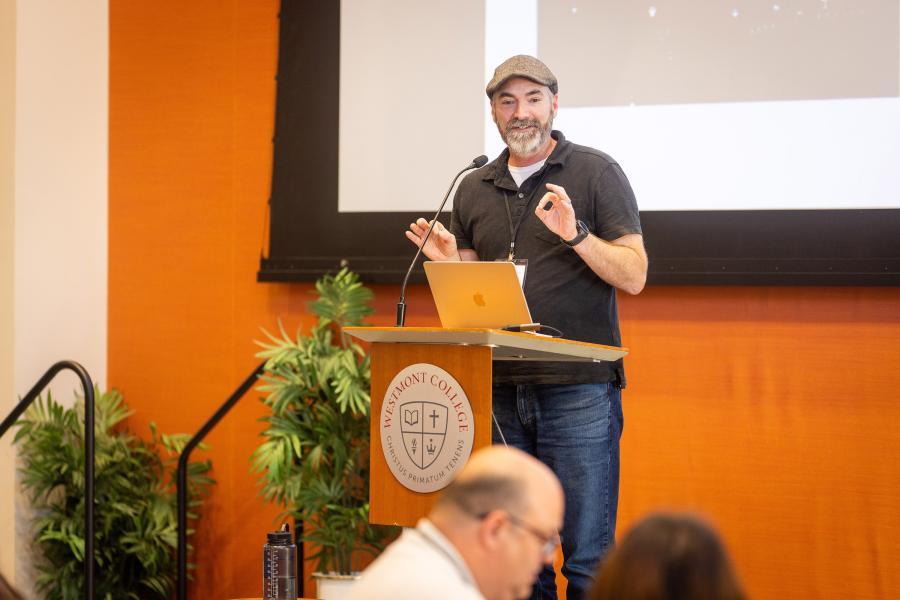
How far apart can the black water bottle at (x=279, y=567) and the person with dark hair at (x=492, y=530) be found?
82.7 inches

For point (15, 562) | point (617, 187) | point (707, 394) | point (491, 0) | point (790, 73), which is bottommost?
point (15, 562)

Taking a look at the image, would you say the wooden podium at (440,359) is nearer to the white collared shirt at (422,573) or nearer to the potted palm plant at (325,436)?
the white collared shirt at (422,573)

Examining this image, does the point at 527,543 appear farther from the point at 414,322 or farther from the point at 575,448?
the point at 414,322

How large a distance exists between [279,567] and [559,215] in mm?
1626

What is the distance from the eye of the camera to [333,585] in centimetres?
439

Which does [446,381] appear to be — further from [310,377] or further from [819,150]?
[819,150]

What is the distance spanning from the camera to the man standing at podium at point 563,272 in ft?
10.2

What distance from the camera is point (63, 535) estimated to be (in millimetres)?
4609

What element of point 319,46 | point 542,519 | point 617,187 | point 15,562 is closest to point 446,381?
point 617,187

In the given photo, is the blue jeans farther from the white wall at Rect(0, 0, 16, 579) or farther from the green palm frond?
the white wall at Rect(0, 0, 16, 579)

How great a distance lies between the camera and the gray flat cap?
3.31 metres

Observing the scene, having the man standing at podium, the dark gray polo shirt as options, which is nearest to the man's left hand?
the man standing at podium

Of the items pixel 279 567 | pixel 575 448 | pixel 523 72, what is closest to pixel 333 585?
pixel 279 567

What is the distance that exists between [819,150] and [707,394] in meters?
1.06
